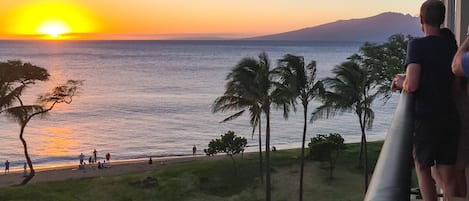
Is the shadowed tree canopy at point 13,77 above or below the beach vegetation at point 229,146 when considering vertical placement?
above

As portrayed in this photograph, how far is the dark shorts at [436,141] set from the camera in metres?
3.09

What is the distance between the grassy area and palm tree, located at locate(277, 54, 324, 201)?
6.76 feet

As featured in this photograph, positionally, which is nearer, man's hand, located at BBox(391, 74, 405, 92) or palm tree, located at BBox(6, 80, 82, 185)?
man's hand, located at BBox(391, 74, 405, 92)

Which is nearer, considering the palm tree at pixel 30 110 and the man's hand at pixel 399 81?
the man's hand at pixel 399 81

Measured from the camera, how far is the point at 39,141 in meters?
57.5

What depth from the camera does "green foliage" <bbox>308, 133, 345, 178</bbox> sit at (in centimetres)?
3362

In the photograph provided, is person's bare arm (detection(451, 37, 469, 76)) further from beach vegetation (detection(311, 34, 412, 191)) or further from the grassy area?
beach vegetation (detection(311, 34, 412, 191))

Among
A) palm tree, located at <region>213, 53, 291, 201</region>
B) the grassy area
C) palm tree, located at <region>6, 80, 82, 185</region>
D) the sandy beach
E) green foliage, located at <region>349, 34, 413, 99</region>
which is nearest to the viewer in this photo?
palm tree, located at <region>213, 53, 291, 201</region>

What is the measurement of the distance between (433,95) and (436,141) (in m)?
0.22

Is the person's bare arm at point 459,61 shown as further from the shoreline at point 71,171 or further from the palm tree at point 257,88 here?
the shoreline at point 71,171

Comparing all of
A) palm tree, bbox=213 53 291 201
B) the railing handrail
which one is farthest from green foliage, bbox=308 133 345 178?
the railing handrail

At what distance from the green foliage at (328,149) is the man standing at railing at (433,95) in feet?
98.0

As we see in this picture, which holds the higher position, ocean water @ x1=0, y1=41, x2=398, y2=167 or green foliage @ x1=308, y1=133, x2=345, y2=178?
green foliage @ x1=308, y1=133, x2=345, y2=178

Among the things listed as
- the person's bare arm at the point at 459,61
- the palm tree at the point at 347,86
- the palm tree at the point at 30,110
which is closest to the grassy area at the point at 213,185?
the palm tree at the point at 347,86
